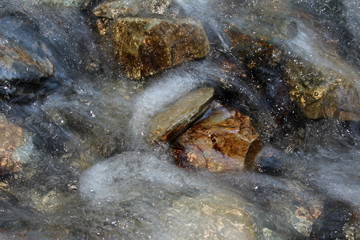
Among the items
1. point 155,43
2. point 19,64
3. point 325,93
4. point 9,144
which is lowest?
point 9,144

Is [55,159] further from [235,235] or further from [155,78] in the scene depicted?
[235,235]

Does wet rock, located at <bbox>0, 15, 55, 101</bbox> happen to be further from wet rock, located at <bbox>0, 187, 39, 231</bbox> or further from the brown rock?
wet rock, located at <bbox>0, 187, 39, 231</bbox>

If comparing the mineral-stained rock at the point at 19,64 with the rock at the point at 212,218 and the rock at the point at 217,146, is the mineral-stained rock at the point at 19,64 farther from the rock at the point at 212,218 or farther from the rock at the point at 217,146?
the rock at the point at 212,218

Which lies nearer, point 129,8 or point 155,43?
point 155,43

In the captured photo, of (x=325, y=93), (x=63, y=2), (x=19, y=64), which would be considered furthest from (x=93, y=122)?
(x=325, y=93)

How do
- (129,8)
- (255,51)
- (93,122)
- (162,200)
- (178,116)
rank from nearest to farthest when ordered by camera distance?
(162,200) → (178,116) → (93,122) → (255,51) → (129,8)

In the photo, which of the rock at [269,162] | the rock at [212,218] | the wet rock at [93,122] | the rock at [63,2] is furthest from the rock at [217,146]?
the rock at [63,2]

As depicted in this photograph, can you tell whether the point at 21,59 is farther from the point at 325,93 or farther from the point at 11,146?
the point at 325,93
